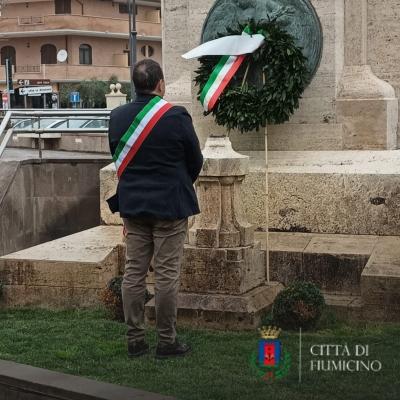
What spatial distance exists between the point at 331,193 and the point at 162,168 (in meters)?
3.57

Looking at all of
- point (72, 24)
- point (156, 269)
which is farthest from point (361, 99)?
point (72, 24)

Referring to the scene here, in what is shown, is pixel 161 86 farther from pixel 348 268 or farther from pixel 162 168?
pixel 348 268

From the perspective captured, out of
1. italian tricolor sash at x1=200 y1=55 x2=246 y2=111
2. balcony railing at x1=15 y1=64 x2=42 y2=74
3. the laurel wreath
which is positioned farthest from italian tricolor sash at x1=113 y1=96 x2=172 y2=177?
balcony railing at x1=15 y1=64 x2=42 y2=74

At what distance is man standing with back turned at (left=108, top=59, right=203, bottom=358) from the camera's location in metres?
6.92

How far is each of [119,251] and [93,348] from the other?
2322 millimetres

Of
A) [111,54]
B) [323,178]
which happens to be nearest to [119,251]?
[323,178]

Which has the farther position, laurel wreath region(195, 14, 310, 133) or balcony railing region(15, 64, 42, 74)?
balcony railing region(15, 64, 42, 74)

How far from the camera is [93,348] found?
7.44m

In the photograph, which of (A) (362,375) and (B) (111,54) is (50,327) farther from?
(B) (111,54)

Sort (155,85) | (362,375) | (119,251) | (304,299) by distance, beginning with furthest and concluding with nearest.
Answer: (119,251)
(304,299)
(155,85)
(362,375)

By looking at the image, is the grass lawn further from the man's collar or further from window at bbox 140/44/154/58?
window at bbox 140/44/154/58

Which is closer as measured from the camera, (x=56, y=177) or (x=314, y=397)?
(x=314, y=397)

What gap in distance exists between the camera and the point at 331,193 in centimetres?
1014

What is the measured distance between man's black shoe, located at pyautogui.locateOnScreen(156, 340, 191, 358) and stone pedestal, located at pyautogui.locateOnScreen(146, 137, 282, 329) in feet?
3.13
